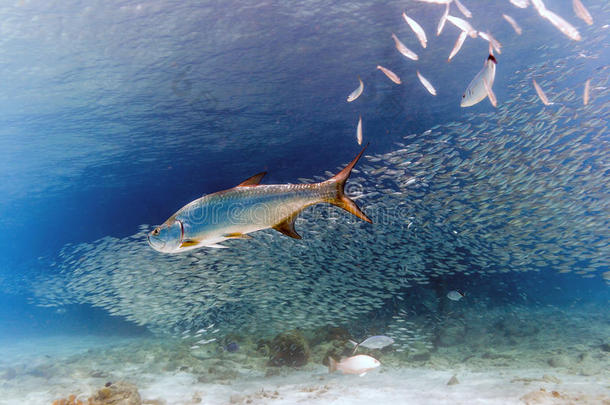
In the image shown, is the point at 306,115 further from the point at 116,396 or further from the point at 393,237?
the point at 116,396

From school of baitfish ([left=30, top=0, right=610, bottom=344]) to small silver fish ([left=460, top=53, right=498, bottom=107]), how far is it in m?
5.24

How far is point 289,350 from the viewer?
32.2ft

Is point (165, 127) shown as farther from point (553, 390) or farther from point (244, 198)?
point (553, 390)

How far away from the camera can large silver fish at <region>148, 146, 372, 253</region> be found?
8.23 ft

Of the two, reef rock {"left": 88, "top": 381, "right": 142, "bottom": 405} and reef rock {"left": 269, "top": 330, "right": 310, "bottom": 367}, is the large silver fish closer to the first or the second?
reef rock {"left": 88, "top": 381, "right": 142, "bottom": 405}

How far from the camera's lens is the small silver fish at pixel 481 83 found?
3863mm

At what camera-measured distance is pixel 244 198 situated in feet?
8.31

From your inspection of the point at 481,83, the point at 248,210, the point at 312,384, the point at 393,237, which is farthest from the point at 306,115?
the point at 248,210

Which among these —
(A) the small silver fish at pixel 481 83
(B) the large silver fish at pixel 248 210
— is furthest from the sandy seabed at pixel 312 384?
(B) the large silver fish at pixel 248 210

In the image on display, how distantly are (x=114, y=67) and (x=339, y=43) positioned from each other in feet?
27.2

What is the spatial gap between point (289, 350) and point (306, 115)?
10.3 meters

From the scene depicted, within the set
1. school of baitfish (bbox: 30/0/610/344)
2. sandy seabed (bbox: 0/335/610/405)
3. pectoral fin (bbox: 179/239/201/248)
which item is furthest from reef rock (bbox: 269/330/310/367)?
pectoral fin (bbox: 179/239/201/248)

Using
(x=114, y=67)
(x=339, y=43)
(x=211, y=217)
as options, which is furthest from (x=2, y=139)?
(x=211, y=217)

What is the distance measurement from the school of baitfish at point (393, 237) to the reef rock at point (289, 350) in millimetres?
621
